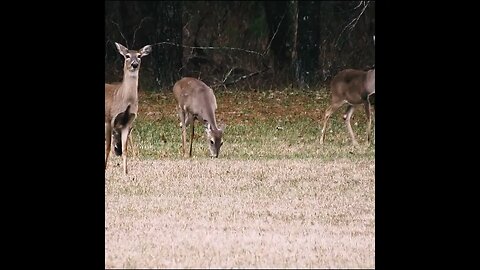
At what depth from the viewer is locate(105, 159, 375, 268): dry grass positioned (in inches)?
262

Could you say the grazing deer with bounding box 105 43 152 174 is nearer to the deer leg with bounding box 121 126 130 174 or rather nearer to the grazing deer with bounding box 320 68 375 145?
the deer leg with bounding box 121 126 130 174

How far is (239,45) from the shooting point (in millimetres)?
21266

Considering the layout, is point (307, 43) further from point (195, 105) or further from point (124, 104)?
point (124, 104)

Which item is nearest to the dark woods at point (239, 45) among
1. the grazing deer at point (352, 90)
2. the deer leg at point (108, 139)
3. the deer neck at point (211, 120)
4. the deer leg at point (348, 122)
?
the grazing deer at point (352, 90)

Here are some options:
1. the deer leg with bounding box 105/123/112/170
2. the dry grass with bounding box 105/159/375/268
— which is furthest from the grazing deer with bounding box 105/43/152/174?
the dry grass with bounding box 105/159/375/268

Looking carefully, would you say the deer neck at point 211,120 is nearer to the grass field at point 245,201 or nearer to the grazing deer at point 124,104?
the grass field at point 245,201

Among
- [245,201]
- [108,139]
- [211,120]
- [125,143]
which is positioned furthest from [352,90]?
[245,201]

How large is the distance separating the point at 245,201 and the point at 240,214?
589mm

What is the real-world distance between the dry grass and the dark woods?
6.39 metres

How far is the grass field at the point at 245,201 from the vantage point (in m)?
6.72

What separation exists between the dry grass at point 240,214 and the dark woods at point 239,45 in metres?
6.39
